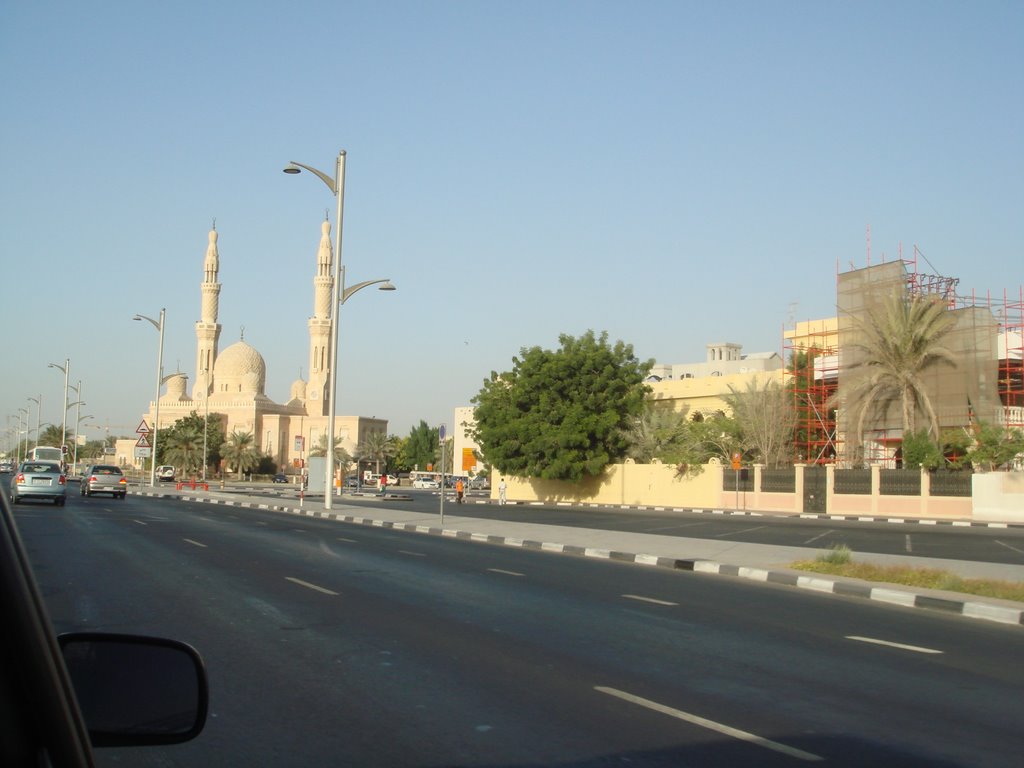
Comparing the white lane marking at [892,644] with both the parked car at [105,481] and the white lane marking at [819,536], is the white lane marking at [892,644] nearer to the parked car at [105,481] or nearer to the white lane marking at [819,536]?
the white lane marking at [819,536]

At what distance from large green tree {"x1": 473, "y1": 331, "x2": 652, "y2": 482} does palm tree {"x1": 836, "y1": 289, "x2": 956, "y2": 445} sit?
515 inches

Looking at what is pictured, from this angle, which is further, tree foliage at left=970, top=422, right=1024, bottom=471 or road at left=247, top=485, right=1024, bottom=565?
tree foliage at left=970, top=422, right=1024, bottom=471

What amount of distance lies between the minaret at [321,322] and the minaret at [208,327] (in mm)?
10945

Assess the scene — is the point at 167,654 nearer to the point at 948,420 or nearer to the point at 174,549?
the point at 174,549

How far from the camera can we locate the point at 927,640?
34.6 feet

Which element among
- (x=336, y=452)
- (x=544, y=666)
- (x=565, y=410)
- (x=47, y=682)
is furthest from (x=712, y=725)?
(x=336, y=452)

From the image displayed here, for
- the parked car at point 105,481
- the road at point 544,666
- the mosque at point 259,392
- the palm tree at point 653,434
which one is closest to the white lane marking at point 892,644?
the road at point 544,666

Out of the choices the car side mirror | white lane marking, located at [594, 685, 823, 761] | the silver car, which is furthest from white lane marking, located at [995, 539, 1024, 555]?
the silver car

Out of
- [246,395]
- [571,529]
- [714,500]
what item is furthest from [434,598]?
[246,395]

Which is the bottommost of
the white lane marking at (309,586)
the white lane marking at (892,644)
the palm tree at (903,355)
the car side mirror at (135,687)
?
the white lane marking at (892,644)

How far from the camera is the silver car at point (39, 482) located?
33250 millimetres

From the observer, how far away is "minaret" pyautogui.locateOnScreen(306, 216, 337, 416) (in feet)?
312

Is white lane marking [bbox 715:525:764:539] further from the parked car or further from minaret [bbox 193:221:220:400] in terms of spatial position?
minaret [bbox 193:221:220:400]

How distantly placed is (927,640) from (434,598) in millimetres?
5459
